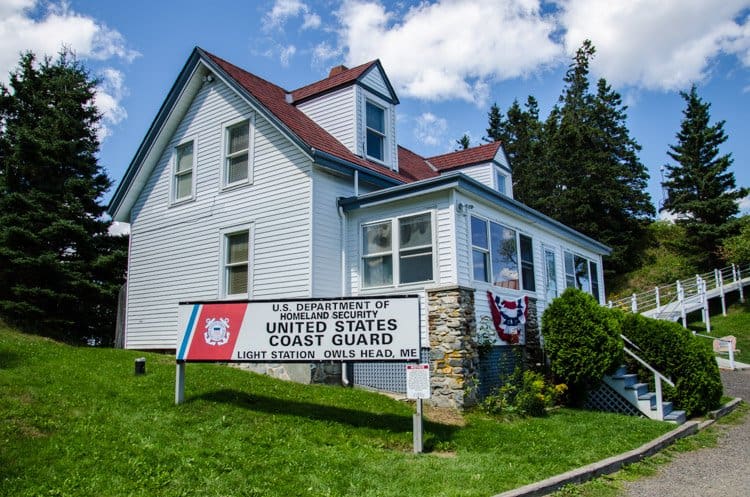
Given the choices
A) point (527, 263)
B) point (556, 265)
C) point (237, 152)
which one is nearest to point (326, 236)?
point (237, 152)

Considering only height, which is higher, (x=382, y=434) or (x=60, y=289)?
(x=60, y=289)

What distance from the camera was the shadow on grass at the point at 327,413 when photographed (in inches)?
343

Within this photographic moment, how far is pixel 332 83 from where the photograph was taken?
15.8 metres

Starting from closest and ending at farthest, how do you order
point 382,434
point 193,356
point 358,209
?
point 382,434
point 193,356
point 358,209

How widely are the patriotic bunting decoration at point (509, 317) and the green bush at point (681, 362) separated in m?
2.44

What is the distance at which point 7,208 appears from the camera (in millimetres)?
20906

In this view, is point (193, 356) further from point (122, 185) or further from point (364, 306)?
point (122, 185)

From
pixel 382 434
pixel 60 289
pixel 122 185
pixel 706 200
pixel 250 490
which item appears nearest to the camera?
pixel 250 490

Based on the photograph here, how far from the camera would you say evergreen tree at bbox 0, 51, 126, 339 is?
19.8 m

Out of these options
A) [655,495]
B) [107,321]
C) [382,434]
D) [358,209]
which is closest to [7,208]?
[107,321]

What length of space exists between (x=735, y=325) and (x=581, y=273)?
1450 cm

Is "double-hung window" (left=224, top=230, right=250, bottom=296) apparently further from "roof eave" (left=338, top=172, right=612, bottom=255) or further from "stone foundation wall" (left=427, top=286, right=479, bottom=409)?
"stone foundation wall" (left=427, top=286, right=479, bottom=409)

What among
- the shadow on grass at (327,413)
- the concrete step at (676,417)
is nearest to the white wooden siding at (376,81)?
the shadow on grass at (327,413)

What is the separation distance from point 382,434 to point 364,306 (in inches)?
75.2
